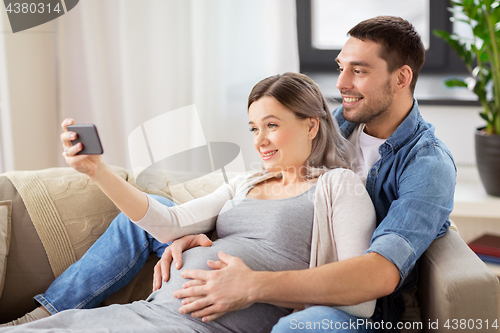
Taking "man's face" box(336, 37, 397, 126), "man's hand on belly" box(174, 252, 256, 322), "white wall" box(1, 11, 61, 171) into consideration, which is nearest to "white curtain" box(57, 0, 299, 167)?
"white wall" box(1, 11, 61, 171)

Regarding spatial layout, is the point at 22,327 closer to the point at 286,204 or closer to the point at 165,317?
the point at 165,317

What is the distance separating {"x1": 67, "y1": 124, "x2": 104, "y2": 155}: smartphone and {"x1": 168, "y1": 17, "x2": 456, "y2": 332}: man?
0.38 meters

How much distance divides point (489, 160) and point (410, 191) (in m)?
1.04

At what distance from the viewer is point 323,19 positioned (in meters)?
2.53

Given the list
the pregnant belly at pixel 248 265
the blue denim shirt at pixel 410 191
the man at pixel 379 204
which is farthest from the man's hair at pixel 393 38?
the pregnant belly at pixel 248 265

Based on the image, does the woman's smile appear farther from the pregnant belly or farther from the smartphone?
the smartphone

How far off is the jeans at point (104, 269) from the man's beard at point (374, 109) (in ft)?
2.15

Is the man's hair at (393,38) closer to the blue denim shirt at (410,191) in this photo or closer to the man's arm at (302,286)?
the blue denim shirt at (410,191)

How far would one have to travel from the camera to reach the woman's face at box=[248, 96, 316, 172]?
1.25 m

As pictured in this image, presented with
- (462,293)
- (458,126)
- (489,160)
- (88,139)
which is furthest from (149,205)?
(458,126)

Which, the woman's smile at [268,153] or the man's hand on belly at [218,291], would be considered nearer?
the man's hand on belly at [218,291]

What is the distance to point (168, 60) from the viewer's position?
2.29 m

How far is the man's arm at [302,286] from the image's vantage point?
1.04 meters

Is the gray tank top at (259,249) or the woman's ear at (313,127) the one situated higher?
the woman's ear at (313,127)
